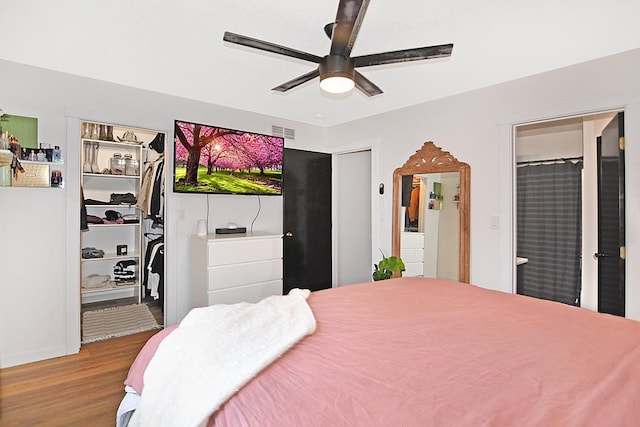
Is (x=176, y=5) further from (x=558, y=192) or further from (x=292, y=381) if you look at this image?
(x=558, y=192)

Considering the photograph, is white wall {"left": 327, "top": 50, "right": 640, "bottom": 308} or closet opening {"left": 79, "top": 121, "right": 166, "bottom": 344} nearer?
white wall {"left": 327, "top": 50, "right": 640, "bottom": 308}

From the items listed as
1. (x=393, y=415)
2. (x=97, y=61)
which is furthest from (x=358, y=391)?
(x=97, y=61)

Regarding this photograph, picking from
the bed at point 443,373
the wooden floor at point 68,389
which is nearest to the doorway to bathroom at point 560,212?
the bed at point 443,373

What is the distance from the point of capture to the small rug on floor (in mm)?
3299

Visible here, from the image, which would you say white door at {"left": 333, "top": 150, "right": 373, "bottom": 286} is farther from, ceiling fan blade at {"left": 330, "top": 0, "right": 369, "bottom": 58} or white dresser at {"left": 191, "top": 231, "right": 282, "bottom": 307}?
ceiling fan blade at {"left": 330, "top": 0, "right": 369, "bottom": 58}

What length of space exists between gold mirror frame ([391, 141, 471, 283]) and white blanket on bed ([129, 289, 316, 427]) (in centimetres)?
209

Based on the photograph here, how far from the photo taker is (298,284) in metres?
4.29

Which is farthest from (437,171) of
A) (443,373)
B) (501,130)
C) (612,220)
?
(443,373)

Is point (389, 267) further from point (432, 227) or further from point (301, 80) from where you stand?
point (301, 80)

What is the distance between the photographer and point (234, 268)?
10.8 feet

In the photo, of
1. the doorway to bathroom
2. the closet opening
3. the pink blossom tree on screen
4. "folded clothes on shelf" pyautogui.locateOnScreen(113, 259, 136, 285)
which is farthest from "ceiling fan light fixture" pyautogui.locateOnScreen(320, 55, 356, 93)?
"folded clothes on shelf" pyautogui.locateOnScreen(113, 259, 136, 285)

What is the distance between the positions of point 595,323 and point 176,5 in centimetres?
256

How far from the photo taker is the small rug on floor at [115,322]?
10.8 feet

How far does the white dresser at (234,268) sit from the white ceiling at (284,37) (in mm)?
1424
